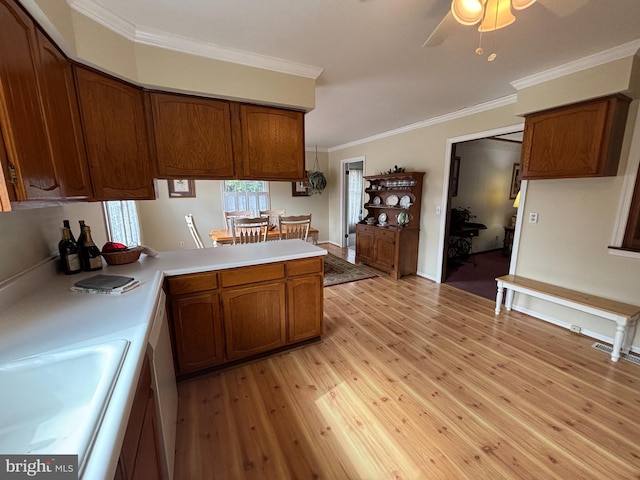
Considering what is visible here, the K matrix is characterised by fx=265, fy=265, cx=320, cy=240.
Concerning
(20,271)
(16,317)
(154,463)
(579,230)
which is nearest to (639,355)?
(579,230)

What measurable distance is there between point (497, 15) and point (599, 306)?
2.51 metres

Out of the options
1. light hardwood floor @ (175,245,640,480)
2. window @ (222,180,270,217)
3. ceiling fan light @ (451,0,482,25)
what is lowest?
light hardwood floor @ (175,245,640,480)

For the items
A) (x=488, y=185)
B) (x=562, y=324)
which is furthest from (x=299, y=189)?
(x=562, y=324)

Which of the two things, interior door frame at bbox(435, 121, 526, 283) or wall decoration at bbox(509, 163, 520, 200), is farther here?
wall decoration at bbox(509, 163, 520, 200)

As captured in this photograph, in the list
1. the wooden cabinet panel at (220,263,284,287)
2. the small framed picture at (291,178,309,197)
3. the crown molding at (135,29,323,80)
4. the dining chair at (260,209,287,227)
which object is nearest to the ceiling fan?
the crown molding at (135,29,323,80)

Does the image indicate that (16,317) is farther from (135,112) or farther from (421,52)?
(421,52)

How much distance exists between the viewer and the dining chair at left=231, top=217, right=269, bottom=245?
332cm

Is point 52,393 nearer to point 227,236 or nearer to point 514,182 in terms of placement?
point 227,236

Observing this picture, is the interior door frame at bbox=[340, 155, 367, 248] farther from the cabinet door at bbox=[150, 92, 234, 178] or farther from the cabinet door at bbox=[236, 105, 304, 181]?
the cabinet door at bbox=[150, 92, 234, 178]

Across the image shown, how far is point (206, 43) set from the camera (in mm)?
1902

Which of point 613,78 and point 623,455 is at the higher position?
point 613,78

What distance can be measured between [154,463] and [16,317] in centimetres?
85

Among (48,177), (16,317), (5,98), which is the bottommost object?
(16,317)

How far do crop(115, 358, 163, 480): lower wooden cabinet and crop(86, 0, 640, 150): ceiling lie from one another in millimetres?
1944
